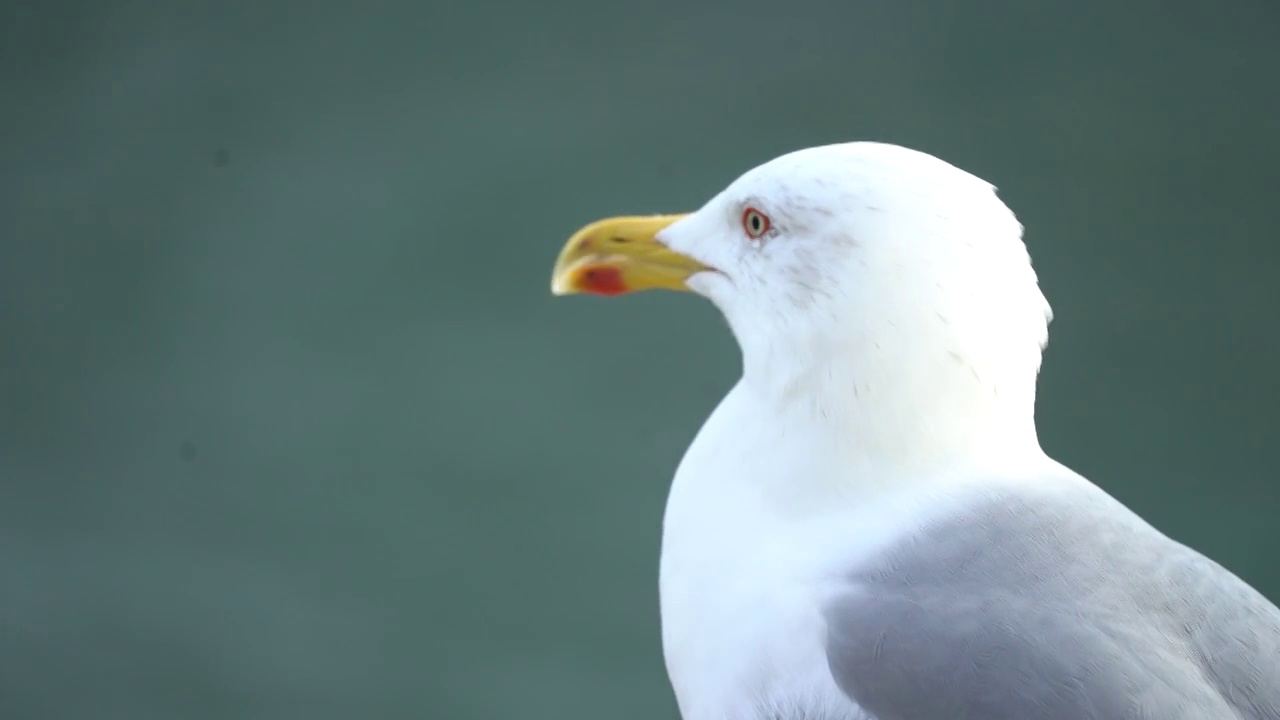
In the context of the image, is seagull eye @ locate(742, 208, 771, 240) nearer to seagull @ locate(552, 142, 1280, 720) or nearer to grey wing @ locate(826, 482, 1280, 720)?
seagull @ locate(552, 142, 1280, 720)

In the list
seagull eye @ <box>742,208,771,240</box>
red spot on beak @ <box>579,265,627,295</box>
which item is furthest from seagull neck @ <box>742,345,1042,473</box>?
red spot on beak @ <box>579,265,627,295</box>

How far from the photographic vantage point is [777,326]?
1.07m

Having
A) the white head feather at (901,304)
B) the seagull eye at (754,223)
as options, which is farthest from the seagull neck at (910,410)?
A: the seagull eye at (754,223)

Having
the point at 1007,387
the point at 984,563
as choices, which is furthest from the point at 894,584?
the point at 1007,387

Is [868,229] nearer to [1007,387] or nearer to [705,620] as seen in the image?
[1007,387]

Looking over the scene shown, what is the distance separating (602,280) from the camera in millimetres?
1231

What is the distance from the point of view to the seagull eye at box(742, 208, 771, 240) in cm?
110

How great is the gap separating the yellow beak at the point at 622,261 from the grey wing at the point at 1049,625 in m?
0.32

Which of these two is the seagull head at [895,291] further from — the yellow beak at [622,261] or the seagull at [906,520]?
the yellow beak at [622,261]

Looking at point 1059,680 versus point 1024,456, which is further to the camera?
point 1024,456

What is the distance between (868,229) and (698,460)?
0.75 ft

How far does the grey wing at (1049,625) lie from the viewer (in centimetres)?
89

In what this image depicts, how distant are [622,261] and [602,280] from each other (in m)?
0.02

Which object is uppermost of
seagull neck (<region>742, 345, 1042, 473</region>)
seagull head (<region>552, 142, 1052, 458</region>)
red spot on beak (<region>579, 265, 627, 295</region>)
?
red spot on beak (<region>579, 265, 627, 295</region>)
